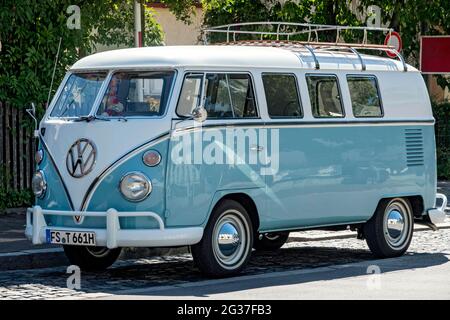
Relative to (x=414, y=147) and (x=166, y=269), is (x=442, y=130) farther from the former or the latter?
(x=166, y=269)

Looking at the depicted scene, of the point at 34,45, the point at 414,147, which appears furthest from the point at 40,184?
the point at 34,45

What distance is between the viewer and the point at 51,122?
12.4 meters

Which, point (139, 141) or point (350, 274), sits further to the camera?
point (350, 274)

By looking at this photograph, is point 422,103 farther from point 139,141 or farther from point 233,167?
point 139,141

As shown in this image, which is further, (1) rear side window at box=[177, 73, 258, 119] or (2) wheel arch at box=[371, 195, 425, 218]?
(2) wheel arch at box=[371, 195, 425, 218]

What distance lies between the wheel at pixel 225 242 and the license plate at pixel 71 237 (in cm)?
102

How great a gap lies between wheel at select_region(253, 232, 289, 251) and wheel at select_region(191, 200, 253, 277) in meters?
Answer: 2.24

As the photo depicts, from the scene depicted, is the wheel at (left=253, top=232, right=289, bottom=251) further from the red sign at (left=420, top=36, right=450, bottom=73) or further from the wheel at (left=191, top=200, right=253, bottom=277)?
the red sign at (left=420, top=36, right=450, bottom=73)

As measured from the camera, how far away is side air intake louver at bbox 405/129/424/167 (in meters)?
14.3

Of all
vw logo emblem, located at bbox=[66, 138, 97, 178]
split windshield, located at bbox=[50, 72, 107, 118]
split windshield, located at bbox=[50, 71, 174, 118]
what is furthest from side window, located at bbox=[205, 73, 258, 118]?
vw logo emblem, located at bbox=[66, 138, 97, 178]

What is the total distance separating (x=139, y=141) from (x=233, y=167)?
1029 millimetres

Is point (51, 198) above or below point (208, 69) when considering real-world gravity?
below

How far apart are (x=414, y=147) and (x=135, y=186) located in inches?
164
